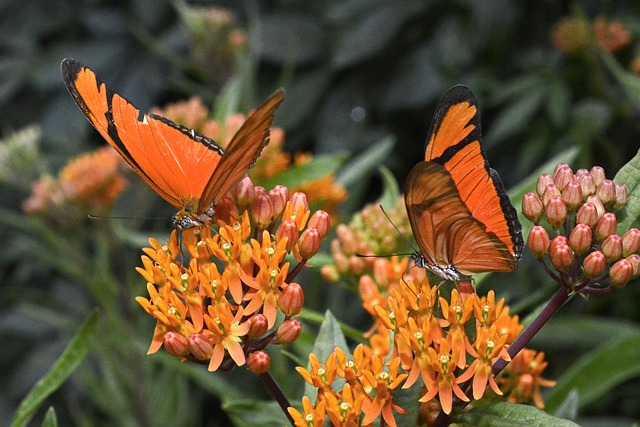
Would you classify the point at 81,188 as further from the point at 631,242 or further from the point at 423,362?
the point at 631,242

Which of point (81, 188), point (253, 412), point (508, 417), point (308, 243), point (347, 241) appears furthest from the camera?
point (81, 188)

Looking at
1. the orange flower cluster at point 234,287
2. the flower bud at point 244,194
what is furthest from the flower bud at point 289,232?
the flower bud at point 244,194

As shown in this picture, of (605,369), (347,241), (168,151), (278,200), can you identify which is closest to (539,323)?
(278,200)

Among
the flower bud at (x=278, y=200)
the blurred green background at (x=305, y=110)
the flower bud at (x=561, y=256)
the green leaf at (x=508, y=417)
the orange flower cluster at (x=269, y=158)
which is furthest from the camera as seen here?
the blurred green background at (x=305, y=110)

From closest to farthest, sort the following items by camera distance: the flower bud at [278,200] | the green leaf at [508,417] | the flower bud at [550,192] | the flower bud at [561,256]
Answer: the green leaf at [508,417] → the flower bud at [561,256] → the flower bud at [550,192] → the flower bud at [278,200]

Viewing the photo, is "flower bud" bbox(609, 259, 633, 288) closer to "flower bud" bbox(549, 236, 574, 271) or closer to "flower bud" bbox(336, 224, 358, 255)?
"flower bud" bbox(549, 236, 574, 271)

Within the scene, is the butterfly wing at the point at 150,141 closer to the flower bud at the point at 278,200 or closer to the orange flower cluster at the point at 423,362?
the flower bud at the point at 278,200

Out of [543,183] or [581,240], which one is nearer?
[581,240]
